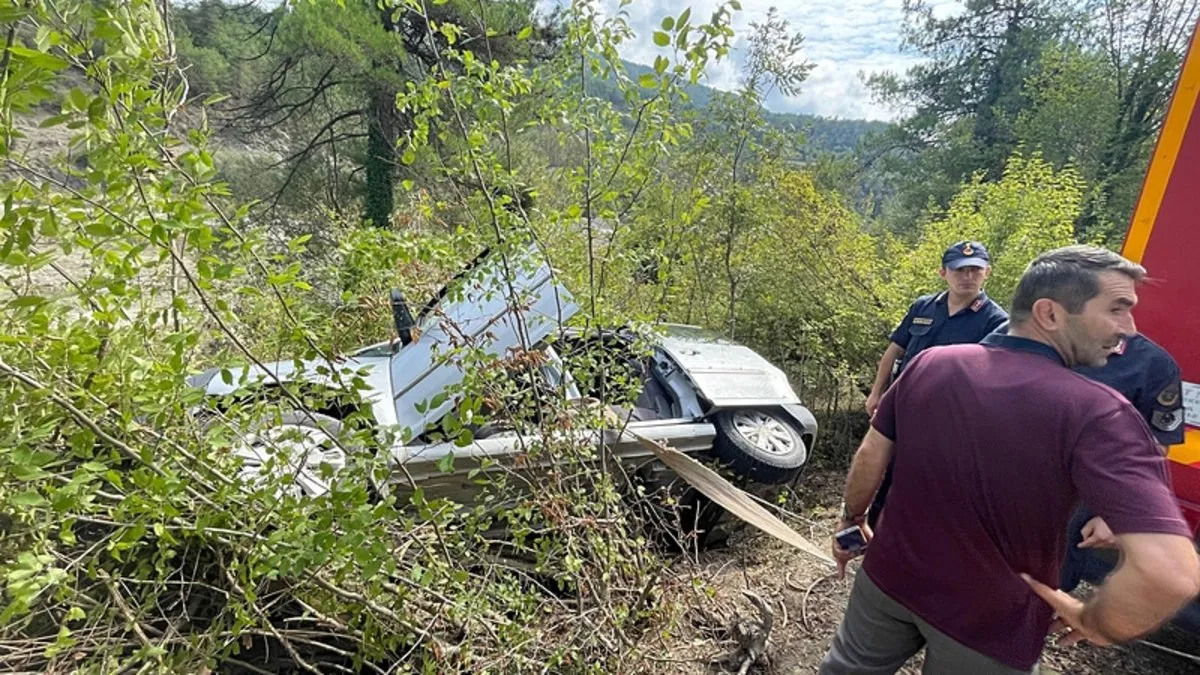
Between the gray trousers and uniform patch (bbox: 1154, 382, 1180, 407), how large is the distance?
1490mm

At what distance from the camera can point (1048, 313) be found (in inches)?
60.5

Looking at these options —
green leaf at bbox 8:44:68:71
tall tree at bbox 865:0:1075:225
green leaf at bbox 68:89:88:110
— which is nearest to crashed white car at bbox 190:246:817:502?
green leaf at bbox 68:89:88:110

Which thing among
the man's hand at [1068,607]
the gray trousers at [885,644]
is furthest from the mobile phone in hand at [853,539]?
the man's hand at [1068,607]

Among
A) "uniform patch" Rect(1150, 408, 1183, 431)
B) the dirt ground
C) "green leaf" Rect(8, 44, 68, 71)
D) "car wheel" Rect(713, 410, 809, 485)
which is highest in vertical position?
"green leaf" Rect(8, 44, 68, 71)

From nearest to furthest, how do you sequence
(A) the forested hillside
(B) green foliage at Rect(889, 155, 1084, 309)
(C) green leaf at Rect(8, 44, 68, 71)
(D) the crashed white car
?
(C) green leaf at Rect(8, 44, 68, 71)
(A) the forested hillside
(D) the crashed white car
(B) green foliage at Rect(889, 155, 1084, 309)

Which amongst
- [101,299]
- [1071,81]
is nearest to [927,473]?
[101,299]

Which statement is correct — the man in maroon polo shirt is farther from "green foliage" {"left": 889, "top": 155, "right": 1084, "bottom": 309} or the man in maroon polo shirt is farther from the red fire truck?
"green foliage" {"left": 889, "top": 155, "right": 1084, "bottom": 309}

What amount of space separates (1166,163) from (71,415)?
12.8 feet

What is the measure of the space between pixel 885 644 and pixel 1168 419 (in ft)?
5.49

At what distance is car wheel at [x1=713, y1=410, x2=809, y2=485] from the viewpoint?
11.6 ft

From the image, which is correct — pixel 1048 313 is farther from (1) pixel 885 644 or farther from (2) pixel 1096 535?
(1) pixel 885 644

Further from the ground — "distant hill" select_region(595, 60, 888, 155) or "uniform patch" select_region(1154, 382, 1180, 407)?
"distant hill" select_region(595, 60, 888, 155)

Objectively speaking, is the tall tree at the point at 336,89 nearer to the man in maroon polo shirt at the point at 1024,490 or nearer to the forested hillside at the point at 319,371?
the forested hillside at the point at 319,371

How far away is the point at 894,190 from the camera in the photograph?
22.1m
